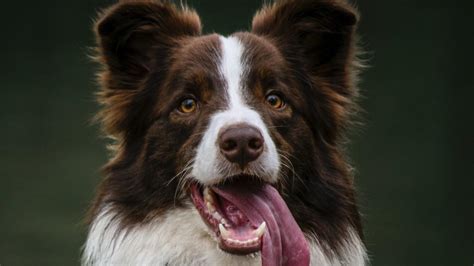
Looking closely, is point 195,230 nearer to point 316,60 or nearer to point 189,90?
point 189,90

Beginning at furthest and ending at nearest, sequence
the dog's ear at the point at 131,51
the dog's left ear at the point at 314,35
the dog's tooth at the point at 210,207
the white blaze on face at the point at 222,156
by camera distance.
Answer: the dog's left ear at the point at 314,35 → the dog's ear at the point at 131,51 → the dog's tooth at the point at 210,207 → the white blaze on face at the point at 222,156

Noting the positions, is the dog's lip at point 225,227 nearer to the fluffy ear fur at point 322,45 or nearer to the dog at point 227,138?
the dog at point 227,138

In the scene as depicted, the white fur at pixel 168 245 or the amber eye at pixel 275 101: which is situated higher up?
the amber eye at pixel 275 101

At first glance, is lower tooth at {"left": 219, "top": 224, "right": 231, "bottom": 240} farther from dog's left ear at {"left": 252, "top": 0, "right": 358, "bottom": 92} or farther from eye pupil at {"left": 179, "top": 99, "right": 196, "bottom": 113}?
dog's left ear at {"left": 252, "top": 0, "right": 358, "bottom": 92}

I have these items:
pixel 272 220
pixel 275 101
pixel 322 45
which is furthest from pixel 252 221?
pixel 322 45

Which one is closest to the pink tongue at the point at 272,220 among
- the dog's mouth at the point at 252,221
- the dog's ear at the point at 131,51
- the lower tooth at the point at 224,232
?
the dog's mouth at the point at 252,221

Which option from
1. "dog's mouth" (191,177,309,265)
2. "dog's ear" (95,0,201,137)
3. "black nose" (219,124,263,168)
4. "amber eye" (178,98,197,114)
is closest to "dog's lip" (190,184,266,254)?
"dog's mouth" (191,177,309,265)

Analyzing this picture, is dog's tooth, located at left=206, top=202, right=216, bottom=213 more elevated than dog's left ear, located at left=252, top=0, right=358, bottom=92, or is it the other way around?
dog's left ear, located at left=252, top=0, right=358, bottom=92

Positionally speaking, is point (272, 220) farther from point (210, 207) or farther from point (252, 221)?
point (210, 207)
